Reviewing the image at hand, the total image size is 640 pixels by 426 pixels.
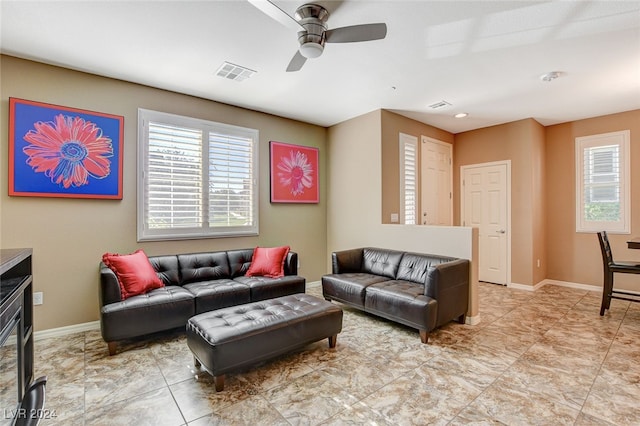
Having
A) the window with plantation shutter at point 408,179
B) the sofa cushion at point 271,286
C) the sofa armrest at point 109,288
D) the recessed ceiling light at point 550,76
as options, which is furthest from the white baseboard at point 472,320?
the sofa armrest at point 109,288

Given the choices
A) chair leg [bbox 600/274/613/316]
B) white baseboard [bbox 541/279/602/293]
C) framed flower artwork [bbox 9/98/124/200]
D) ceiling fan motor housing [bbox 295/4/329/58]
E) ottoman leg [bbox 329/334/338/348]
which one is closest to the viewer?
ceiling fan motor housing [bbox 295/4/329/58]

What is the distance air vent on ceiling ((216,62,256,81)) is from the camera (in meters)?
3.19

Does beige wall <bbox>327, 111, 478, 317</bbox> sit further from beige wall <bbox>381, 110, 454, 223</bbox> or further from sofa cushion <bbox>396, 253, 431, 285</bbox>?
sofa cushion <bbox>396, 253, 431, 285</bbox>

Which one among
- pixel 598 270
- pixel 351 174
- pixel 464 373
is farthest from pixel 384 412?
pixel 598 270

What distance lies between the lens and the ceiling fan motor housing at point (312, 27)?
7.38 ft

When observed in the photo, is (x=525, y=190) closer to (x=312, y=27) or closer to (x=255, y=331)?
(x=312, y=27)

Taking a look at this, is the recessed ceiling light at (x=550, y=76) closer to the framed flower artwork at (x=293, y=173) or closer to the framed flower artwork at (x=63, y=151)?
the framed flower artwork at (x=293, y=173)

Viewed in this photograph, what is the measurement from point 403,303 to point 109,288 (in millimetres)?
2763

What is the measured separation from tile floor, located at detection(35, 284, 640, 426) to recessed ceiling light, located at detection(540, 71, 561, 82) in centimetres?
276

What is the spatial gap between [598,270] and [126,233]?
6.81 meters

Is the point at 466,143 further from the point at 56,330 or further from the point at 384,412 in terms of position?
the point at 56,330

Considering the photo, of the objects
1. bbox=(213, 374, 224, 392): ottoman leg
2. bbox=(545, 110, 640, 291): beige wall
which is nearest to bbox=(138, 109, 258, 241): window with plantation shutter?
bbox=(213, 374, 224, 392): ottoman leg

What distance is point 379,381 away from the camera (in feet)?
7.54

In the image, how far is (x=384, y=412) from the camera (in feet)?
6.39
